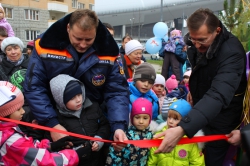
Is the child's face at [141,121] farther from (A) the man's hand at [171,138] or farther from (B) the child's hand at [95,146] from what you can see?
(A) the man's hand at [171,138]

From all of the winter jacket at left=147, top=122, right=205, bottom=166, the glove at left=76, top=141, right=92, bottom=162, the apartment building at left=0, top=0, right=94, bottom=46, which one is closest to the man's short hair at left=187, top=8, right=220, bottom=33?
the winter jacket at left=147, top=122, right=205, bottom=166

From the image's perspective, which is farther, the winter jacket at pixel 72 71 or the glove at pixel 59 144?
the winter jacket at pixel 72 71

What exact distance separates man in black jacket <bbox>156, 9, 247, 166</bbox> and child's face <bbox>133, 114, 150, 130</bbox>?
2.03ft

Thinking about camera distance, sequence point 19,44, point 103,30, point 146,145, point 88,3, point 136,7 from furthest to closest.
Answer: point 136,7 < point 88,3 < point 19,44 < point 103,30 < point 146,145

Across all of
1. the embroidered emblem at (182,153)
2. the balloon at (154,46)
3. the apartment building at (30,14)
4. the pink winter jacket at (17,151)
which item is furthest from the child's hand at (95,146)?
the apartment building at (30,14)

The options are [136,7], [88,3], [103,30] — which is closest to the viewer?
[103,30]

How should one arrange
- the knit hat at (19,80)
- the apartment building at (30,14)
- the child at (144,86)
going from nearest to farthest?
1. the knit hat at (19,80)
2. the child at (144,86)
3. the apartment building at (30,14)

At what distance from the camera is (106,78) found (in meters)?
2.93

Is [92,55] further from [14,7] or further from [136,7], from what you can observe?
[136,7]

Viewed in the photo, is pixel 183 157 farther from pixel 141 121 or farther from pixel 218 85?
pixel 218 85

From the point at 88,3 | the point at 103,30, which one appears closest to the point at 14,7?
the point at 88,3

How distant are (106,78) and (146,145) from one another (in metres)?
0.88

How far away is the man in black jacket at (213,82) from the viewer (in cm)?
233

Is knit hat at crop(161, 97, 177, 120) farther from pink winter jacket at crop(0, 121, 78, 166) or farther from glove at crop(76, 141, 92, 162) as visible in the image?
Result: pink winter jacket at crop(0, 121, 78, 166)
